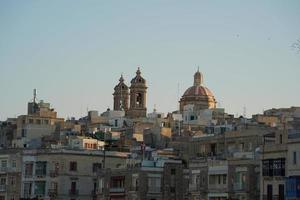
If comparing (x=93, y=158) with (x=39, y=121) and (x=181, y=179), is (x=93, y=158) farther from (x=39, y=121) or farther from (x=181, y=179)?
(x=39, y=121)

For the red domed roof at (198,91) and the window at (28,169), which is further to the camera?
the red domed roof at (198,91)

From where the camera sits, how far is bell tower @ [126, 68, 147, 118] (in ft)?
470

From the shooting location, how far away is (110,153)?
3718 inches

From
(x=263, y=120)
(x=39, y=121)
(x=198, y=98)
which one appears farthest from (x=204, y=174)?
(x=198, y=98)

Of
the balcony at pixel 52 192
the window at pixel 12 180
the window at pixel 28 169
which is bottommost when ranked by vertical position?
the balcony at pixel 52 192

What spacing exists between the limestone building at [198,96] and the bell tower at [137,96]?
6.40 metres

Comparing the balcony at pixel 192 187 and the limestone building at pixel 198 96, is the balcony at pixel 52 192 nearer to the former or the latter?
the balcony at pixel 192 187

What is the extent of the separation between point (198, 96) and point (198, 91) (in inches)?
50.4

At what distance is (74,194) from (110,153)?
613 cm

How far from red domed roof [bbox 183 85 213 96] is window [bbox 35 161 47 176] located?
55.6 metres

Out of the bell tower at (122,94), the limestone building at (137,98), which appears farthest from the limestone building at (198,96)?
the bell tower at (122,94)

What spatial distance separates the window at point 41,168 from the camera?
9256 centimetres

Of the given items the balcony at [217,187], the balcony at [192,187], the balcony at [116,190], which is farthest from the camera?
the balcony at [116,190]

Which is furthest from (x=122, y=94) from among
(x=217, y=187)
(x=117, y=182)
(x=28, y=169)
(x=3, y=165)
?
(x=217, y=187)
